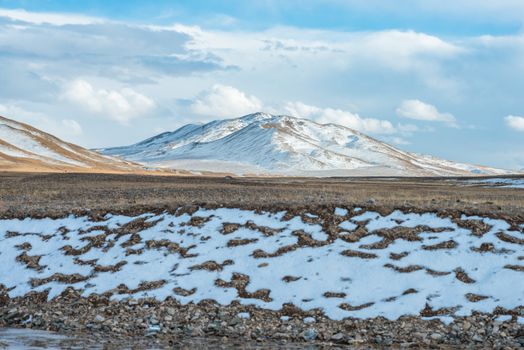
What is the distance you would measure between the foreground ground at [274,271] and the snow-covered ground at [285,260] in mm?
55

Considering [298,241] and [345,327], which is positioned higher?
[298,241]

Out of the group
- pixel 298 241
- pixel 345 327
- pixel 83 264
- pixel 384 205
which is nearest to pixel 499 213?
pixel 384 205

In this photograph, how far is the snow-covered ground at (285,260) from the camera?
61.9 feet

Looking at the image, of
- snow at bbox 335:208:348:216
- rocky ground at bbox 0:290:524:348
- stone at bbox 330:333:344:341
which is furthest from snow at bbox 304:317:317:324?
snow at bbox 335:208:348:216

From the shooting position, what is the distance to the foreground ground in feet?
57.2

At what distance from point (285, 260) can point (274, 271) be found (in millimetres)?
805

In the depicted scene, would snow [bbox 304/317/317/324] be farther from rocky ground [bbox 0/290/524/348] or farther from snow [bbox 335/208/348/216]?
snow [bbox 335/208/348/216]

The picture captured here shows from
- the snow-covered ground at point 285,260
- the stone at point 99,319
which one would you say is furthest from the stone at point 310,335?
the stone at point 99,319

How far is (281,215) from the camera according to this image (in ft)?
80.7

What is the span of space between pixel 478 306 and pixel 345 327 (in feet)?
12.8

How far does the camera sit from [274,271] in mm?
20656

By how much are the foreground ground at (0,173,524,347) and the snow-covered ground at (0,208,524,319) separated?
6 cm

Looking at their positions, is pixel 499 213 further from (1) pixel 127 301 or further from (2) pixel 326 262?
(1) pixel 127 301

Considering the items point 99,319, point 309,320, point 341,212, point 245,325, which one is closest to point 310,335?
point 309,320
